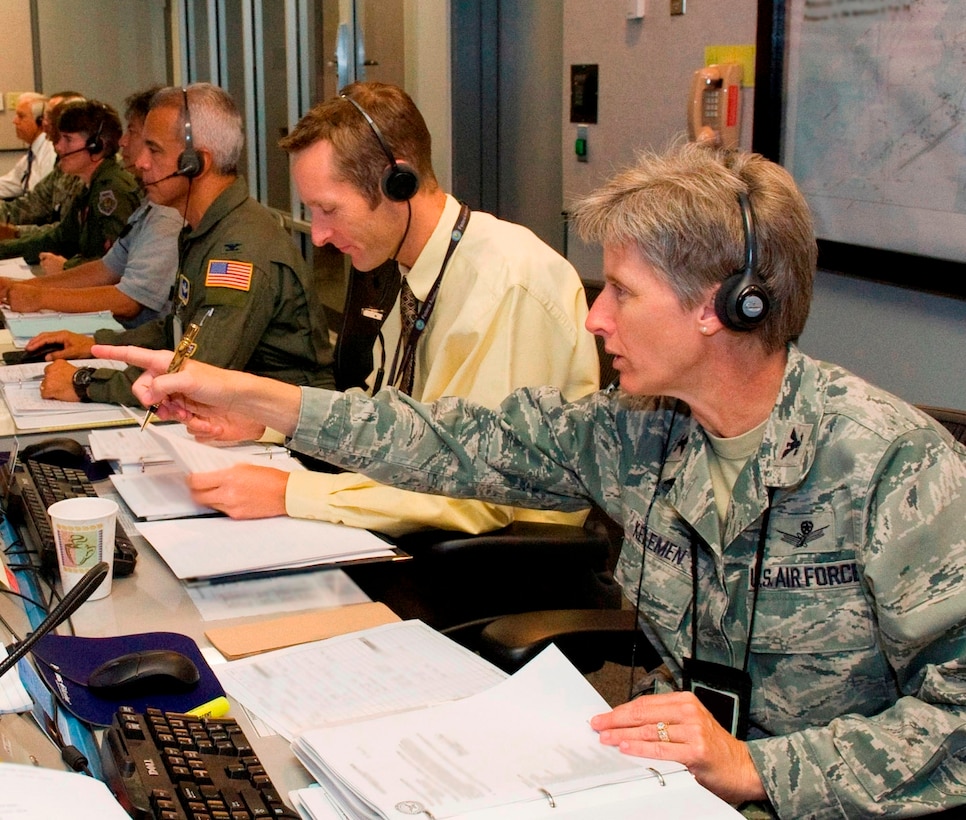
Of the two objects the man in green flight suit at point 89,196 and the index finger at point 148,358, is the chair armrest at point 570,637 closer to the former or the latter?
the index finger at point 148,358

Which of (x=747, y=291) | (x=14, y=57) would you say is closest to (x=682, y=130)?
(x=747, y=291)

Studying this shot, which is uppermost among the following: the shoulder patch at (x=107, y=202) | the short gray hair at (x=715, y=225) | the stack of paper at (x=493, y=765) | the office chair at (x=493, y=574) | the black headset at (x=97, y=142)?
the black headset at (x=97, y=142)

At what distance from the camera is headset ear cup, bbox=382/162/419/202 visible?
6.01 feet

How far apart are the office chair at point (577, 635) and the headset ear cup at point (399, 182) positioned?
804 mm

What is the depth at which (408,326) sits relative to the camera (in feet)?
6.26

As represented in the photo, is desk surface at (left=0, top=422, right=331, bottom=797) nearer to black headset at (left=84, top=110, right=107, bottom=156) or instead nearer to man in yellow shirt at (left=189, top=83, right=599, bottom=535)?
man in yellow shirt at (left=189, top=83, right=599, bottom=535)

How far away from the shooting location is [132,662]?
3.56 feet

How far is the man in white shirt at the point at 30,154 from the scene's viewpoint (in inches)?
237

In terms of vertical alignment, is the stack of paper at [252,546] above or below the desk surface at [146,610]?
above

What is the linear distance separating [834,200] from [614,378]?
89cm

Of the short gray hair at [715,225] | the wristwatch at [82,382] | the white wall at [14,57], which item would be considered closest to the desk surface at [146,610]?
the short gray hair at [715,225]

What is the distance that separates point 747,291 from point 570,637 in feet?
1.50

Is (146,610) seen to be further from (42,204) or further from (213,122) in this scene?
(42,204)

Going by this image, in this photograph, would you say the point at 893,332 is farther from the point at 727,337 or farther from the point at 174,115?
the point at 174,115
